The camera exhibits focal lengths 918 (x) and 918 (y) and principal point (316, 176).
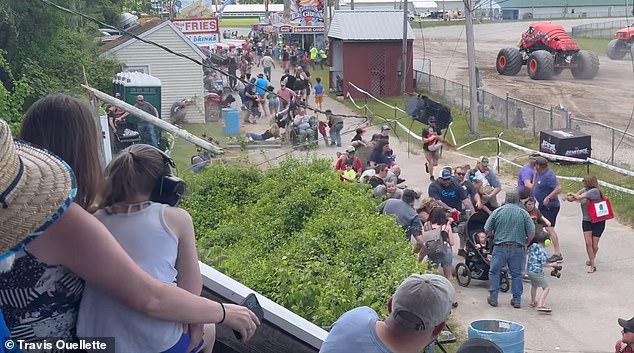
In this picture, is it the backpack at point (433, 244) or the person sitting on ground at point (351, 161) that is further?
the person sitting on ground at point (351, 161)

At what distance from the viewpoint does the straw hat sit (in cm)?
225

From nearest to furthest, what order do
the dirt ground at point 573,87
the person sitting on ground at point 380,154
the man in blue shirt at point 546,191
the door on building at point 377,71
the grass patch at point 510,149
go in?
the man in blue shirt at point 546,191, the grass patch at point 510,149, the person sitting on ground at point 380,154, the dirt ground at point 573,87, the door on building at point 377,71

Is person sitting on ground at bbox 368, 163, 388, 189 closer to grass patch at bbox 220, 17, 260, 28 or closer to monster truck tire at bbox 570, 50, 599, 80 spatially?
monster truck tire at bbox 570, 50, 599, 80

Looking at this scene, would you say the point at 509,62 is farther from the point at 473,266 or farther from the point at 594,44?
the point at 473,266

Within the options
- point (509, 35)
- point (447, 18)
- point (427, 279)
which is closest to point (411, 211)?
point (427, 279)

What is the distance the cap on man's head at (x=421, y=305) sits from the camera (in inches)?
128

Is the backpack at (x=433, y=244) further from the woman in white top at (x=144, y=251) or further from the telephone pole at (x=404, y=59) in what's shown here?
the telephone pole at (x=404, y=59)

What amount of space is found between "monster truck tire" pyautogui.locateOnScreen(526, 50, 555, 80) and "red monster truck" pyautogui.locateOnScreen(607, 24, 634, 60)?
284 inches

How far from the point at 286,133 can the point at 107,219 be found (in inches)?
876

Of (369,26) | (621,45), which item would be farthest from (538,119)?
(621,45)

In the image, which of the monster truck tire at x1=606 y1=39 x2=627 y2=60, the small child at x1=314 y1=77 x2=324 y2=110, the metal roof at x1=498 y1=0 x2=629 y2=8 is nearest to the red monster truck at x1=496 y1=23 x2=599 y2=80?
the monster truck tire at x1=606 y1=39 x2=627 y2=60

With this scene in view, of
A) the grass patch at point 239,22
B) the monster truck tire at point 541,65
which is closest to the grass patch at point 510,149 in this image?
the monster truck tire at point 541,65

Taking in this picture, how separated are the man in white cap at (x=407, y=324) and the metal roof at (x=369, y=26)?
32.0 metres

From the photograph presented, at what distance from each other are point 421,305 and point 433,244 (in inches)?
347
